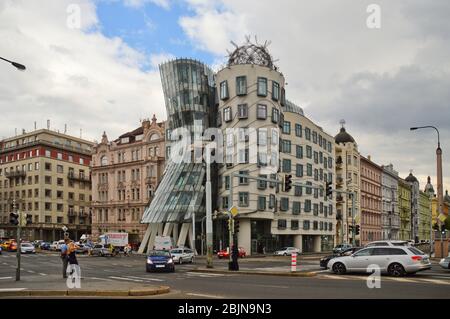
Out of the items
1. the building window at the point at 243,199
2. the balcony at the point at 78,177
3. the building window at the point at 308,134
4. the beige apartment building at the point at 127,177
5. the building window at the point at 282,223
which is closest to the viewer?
the building window at the point at 243,199

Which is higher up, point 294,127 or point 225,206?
point 294,127

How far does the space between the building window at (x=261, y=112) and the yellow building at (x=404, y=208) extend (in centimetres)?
7683

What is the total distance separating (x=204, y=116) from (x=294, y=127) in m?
13.7

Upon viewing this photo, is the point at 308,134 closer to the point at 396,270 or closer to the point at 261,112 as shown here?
the point at 261,112

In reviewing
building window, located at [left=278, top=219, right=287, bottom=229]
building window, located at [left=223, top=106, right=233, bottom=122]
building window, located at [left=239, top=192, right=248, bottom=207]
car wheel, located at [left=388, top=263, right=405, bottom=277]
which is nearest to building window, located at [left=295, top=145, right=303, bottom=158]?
building window, located at [left=278, top=219, right=287, bottom=229]

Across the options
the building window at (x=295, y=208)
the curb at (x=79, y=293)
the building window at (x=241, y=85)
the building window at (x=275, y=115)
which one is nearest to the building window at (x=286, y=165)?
the building window at (x=295, y=208)

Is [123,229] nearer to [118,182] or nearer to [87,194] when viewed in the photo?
[118,182]

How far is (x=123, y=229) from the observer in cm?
8750

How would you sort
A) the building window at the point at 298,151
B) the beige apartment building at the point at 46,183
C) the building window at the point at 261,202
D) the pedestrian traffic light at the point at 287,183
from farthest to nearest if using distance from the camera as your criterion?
the beige apartment building at the point at 46,183 → the building window at the point at 298,151 → the building window at the point at 261,202 → the pedestrian traffic light at the point at 287,183

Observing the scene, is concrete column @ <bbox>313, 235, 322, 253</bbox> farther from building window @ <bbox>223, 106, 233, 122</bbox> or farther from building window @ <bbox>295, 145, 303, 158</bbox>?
building window @ <bbox>223, 106, 233, 122</bbox>

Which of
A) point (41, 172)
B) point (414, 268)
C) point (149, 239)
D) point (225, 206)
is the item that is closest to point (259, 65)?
point (225, 206)

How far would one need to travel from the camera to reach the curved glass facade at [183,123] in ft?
215

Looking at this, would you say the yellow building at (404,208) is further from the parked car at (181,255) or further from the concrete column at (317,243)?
the parked car at (181,255)

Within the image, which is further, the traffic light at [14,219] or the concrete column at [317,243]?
the concrete column at [317,243]
